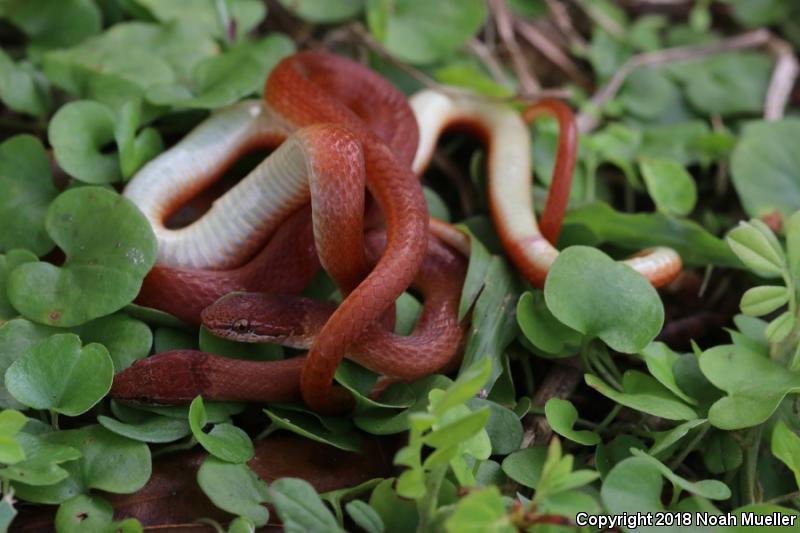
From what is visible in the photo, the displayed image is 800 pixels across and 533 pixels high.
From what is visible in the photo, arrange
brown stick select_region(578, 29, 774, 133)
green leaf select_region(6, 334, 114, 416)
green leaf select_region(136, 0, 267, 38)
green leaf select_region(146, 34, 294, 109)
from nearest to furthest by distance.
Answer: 1. green leaf select_region(6, 334, 114, 416)
2. green leaf select_region(146, 34, 294, 109)
3. green leaf select_region(136, 0, 267, 38)
4. brown stick select_region(578, 29, 774, 133)

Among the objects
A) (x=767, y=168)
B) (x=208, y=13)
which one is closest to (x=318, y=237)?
(x=208, y=13)

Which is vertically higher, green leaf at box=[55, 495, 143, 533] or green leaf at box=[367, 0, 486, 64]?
green leaf at box=[367, 0, 486, 64]

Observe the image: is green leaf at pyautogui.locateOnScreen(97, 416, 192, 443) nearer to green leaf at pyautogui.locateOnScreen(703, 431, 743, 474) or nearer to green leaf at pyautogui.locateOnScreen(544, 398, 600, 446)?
green leaf at pyautogui.locateOnScreen(544, 398, 600, 446)

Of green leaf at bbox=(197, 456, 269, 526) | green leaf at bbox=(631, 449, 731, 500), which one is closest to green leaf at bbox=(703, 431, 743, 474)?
green leaf at bbox=(631, 449, 731, 500)

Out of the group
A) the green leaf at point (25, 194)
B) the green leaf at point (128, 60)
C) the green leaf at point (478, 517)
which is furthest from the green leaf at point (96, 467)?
the green leaf at point (128, 60)

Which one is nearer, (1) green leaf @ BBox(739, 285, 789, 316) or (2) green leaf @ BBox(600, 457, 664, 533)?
(2) green leaf @ BBox(600, 457, 664, 533)

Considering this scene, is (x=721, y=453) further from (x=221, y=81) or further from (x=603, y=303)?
(x=221, y=81)

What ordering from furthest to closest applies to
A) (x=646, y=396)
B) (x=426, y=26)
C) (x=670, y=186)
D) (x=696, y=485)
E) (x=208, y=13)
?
(x=426, y=26) < (x=208, y=13) < (x=670, y=186) < (x=646, y=396) < (x=696, y=485)
